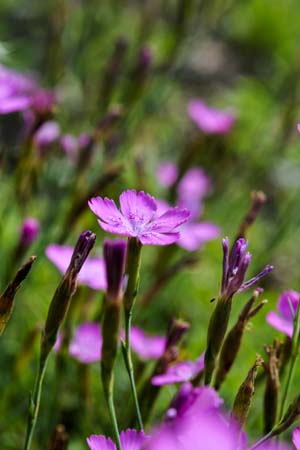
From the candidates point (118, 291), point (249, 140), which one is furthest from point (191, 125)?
point (118, 291)

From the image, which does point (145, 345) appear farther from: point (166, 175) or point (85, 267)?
point (166, 175)

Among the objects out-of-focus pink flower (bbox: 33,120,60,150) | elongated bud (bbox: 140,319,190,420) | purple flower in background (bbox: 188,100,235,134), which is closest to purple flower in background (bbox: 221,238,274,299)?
elongated bud (bbox: 140,319,190,420)

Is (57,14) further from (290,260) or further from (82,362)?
(290,260)

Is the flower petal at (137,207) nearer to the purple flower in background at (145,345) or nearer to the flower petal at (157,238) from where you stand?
the flower petal at (157,238)

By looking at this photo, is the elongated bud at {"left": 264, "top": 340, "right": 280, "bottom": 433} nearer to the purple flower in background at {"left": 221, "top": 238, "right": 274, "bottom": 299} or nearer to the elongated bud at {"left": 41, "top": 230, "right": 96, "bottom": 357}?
the purple flower in background at {"left": 221, "top": 238, "right": 274, "bottom": 299}

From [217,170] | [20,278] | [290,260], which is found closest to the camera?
[20,278]

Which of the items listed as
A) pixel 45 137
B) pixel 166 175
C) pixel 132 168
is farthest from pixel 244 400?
pixel 132 168
